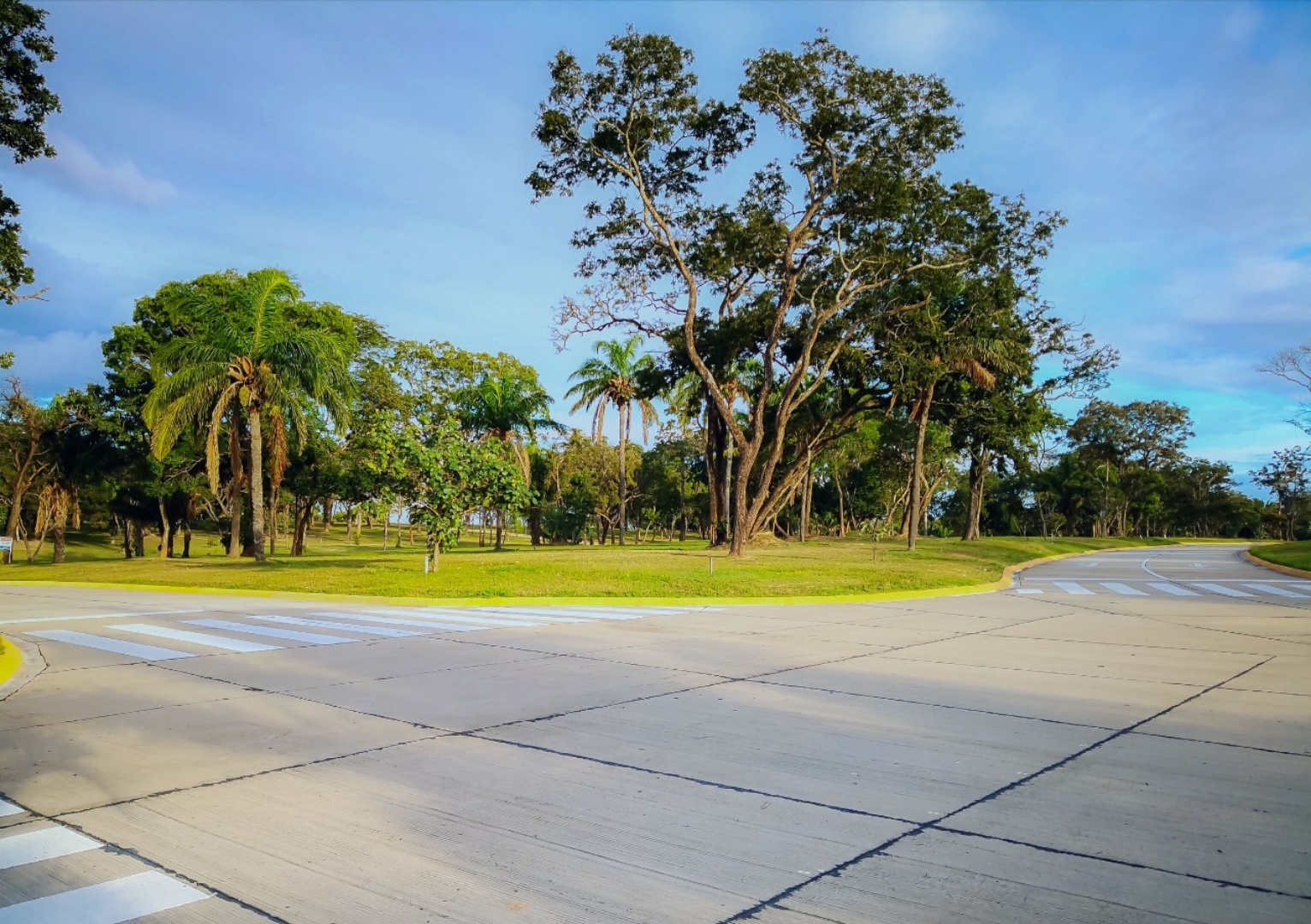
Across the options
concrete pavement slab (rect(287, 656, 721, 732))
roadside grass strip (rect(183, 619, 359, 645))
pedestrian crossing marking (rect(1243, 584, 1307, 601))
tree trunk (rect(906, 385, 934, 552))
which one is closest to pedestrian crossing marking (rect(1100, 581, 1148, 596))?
pedestrian crossing marking (rect(1243, 584, 1307, 601))

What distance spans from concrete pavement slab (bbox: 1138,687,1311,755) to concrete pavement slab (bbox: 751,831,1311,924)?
2.44 metres

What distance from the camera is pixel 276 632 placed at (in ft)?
41.3

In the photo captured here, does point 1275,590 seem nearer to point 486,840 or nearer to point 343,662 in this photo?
point 343,662

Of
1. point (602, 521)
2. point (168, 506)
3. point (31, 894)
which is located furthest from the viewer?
point (602, 521)

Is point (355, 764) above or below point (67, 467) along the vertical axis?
below

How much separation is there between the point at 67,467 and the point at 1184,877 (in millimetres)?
46413

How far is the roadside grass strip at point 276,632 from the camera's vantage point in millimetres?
11688

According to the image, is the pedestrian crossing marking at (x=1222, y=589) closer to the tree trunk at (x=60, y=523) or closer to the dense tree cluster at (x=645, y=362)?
the dense tree cluster at (x=645, y=362)

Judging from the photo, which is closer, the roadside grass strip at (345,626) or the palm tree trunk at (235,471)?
the roadside grass strip at (345,626)

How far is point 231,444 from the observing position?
1235 inches

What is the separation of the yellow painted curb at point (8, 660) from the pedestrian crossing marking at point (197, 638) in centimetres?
179

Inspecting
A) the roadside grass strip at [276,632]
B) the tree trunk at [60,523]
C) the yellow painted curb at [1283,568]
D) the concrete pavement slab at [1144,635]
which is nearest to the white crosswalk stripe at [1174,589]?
the concrete pavement slab at [1144,635]

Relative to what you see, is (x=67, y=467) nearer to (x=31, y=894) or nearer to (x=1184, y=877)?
(x=31, y=894)

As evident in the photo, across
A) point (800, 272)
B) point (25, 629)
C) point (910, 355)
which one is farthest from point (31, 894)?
point (910, 355)
